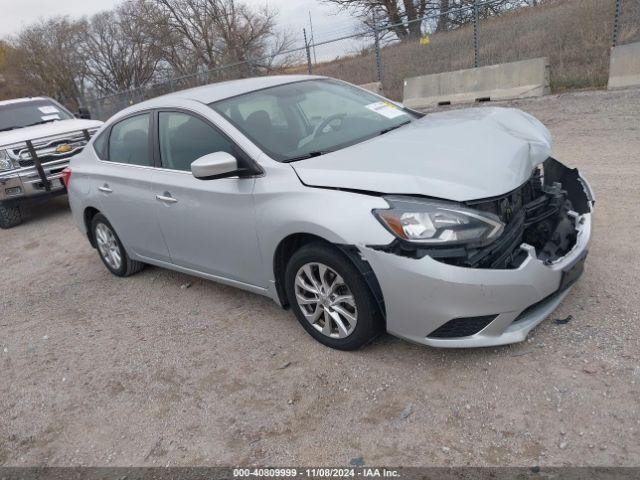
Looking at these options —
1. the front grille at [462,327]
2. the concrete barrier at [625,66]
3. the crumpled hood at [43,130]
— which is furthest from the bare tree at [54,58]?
the front grille at [462,327]

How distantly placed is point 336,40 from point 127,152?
41.1ft

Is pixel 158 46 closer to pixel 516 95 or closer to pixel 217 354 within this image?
pixel 516 95

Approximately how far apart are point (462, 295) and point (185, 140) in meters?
2.41

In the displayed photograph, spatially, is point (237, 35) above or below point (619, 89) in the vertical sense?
above

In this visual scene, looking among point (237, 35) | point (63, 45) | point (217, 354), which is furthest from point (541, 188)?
point (63, 45)

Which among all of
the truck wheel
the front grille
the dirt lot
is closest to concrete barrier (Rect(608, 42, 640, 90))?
the dirt lot

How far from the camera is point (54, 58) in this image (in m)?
34.9

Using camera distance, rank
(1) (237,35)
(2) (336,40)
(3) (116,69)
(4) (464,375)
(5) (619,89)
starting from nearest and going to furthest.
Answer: (4) (464,375), (5) (619,89), (2) (336,40), (1) (237,35), (3) (116,69)

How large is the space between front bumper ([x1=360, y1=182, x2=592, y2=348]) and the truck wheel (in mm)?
7687

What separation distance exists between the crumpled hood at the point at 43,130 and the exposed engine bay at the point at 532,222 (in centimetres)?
749

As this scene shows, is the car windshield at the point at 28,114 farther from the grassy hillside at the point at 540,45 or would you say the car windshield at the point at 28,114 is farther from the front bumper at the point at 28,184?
the grassy hillside at the point at 540,45

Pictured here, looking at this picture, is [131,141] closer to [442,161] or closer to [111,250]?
[111,250]

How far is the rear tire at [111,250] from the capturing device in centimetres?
518

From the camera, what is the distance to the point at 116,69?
3481cm
